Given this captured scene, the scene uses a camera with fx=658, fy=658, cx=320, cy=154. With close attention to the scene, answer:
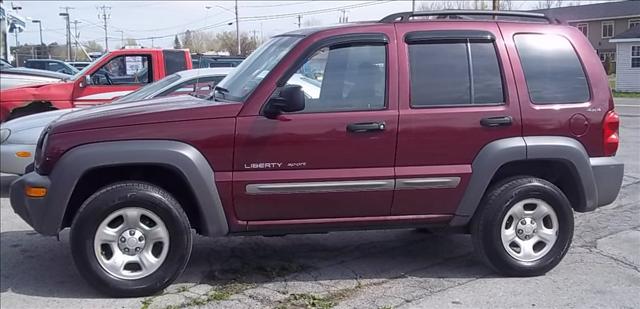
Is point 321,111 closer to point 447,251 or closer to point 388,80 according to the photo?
point 388,80

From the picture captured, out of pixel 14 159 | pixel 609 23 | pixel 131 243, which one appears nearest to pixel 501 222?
pixel 131 243

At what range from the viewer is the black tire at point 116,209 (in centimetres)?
438

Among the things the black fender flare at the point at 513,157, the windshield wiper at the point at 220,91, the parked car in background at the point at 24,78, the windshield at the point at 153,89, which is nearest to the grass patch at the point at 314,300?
the black fender flare at the point at 513,157

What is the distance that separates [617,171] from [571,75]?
0.81 meters

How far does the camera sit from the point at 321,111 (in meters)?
4.56

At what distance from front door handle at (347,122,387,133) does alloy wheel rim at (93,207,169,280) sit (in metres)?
1.45

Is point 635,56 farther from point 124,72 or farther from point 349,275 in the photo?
point 349,275

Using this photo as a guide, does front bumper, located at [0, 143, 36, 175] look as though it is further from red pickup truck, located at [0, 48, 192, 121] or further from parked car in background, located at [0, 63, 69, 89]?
parked car in background, located at [0, 63, 69, 89]

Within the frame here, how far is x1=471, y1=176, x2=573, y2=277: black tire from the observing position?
4797 mm

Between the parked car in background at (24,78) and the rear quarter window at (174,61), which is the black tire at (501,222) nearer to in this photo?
the rear quarter window at (174,61)

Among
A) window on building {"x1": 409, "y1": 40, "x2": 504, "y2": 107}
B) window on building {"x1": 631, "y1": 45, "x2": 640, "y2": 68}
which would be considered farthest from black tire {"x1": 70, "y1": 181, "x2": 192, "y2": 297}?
window on building {"x1": 631, "y1": 45, "x2": 640, "y2": 68}

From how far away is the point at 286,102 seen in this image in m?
4.41

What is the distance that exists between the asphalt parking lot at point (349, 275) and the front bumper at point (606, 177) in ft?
1.91

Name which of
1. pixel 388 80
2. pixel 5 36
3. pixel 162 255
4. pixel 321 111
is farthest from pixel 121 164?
pixel 5 36
